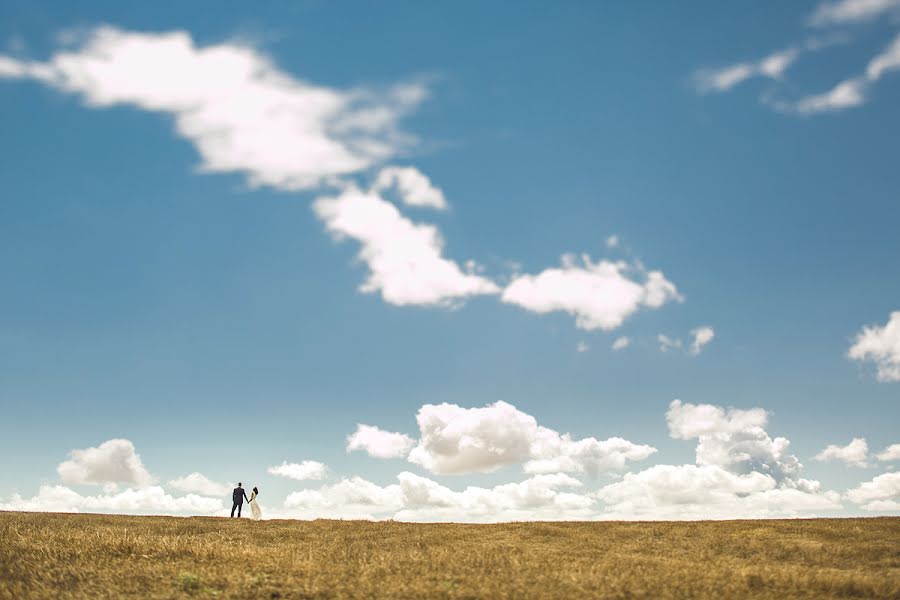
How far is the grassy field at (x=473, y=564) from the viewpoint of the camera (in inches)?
635

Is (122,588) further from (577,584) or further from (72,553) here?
(577,584)

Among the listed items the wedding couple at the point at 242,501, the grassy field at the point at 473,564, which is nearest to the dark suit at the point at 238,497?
the wedding couple at the point at 242,501

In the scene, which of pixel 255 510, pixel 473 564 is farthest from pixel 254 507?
pixel 473 564

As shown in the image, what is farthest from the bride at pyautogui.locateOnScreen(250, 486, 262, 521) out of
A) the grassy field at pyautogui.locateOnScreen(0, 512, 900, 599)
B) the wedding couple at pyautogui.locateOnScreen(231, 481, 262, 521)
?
the grassy field at pyautogui.locateOnScreen(0, 512, 900, 599)

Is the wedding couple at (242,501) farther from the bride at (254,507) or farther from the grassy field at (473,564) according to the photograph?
the grassy field at (473,564)

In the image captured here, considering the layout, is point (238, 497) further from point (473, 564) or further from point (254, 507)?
point (473, 564)

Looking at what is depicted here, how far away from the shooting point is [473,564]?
1953cm

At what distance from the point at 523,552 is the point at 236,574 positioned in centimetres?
943

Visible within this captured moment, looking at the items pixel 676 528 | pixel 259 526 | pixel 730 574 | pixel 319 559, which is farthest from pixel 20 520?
pixel 730 574

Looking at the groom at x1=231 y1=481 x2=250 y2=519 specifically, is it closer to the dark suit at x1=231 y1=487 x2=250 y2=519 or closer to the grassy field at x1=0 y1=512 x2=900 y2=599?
the dark suit at x1=231 y1=487 x2=250 y2=519

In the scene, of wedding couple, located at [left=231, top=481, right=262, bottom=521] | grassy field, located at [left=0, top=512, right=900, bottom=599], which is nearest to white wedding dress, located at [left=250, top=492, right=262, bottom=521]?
wedding couple, located at [left=231, top=481, right=262, bottom=521]

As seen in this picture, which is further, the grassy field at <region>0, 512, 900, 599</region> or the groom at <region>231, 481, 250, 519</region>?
the groom at <region>231, 481, 250, 519</region>

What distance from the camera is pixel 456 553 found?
22.1m

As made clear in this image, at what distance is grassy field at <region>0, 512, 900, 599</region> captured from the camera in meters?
16.1
